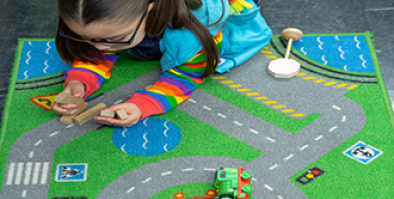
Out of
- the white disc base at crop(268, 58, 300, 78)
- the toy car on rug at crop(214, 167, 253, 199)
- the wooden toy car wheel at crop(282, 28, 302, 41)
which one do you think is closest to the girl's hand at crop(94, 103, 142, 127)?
the toy car on rug at crop(214, 167, 253, 199)

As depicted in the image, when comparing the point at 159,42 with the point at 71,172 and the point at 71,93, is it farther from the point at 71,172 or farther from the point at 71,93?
the point at 71,172

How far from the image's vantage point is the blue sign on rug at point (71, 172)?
91 centimetres

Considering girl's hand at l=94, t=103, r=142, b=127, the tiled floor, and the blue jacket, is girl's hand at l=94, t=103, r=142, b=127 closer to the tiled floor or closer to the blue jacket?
the blue jacket

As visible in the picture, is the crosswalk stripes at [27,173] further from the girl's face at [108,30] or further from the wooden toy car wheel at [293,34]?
the wooden toy car wheel at [293,34]

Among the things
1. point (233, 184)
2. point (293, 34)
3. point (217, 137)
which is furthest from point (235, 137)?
point (293, 34)

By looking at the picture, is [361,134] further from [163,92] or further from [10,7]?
[10,7]

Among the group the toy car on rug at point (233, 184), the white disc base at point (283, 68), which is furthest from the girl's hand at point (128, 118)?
the white disc base at point (283, 68)

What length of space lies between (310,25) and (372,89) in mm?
300

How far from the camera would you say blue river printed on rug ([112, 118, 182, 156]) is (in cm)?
97

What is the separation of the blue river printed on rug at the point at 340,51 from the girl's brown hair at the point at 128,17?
0.30 meters

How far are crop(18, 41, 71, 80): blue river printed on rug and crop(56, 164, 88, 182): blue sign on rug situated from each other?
0.32 meters

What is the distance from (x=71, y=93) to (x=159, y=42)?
240 millimetres

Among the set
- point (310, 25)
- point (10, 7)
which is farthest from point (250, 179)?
point (10, 7)

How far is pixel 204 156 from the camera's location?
961 millimetres
